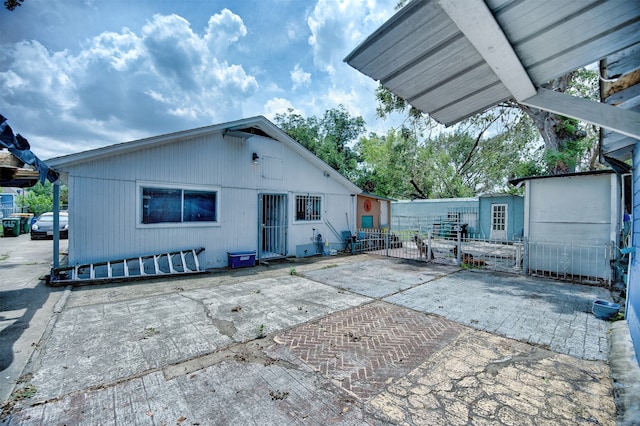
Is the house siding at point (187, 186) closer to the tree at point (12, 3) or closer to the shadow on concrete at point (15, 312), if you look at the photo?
the shadow on concrete at point (15, 312)

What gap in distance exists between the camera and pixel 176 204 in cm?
842

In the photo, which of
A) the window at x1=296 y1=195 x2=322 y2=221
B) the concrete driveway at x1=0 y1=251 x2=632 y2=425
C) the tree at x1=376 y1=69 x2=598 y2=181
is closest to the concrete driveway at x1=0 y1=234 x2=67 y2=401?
the concrete driveway at x1=0 y1=251 x2=632 y2=425

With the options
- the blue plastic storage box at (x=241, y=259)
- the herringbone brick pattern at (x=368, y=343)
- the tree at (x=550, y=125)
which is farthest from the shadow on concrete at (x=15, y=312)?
the tree at (x=550, y=125)

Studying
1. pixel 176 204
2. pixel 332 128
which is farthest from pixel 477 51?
pixel 332 128

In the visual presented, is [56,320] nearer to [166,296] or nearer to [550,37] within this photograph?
[166,296]

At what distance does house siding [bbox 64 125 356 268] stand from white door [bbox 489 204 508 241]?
12147 millimetres

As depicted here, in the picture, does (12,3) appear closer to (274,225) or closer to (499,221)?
(274,225)

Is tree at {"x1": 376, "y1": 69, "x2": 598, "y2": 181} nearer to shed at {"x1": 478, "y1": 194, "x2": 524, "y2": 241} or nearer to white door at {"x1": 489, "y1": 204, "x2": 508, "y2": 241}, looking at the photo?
shed at {"x1": 478, "y1": 194, "x2": 524, "y2": 241}

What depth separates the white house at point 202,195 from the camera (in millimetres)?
7133

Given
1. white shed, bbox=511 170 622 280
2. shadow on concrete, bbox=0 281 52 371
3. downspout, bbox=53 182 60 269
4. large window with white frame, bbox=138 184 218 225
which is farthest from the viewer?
large window with white frame, bbox=138 184 218 225

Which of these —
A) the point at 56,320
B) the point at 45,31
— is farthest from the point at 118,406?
the point at 45,31

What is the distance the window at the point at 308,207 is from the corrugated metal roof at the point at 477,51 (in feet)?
30.5

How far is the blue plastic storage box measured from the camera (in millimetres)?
9109

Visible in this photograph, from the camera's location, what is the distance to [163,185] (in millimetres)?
8125
